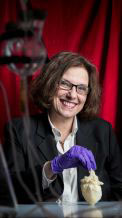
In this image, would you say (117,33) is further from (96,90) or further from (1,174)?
(1,174)

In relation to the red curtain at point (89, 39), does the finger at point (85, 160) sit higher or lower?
lower

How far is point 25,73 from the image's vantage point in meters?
1.09

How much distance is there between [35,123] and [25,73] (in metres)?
1.17

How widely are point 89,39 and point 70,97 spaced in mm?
573

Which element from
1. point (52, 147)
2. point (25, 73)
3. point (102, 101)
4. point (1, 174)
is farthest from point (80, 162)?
point (25, 73)

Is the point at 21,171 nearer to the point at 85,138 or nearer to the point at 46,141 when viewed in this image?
the point at 46,141

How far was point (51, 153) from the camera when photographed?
2.12 m

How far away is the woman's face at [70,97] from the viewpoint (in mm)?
2143

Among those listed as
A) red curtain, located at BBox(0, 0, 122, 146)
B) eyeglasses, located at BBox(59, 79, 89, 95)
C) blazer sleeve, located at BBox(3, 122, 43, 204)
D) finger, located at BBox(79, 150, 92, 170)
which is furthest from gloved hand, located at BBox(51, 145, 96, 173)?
red curtain, located at BBox(0, 0, 122, 146)

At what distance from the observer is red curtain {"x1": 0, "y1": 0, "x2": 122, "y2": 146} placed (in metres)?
2.42

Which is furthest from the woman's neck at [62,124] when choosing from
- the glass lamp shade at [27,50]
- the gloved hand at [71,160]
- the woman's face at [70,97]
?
the glass lamp shade at [27,50]

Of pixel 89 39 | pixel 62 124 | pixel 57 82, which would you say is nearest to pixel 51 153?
pixel 62 124

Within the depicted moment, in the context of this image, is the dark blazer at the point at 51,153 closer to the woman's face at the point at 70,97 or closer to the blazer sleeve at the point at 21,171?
the blazer sleeve at the point at 21,171

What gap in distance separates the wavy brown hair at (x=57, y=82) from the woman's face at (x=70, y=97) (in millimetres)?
30
